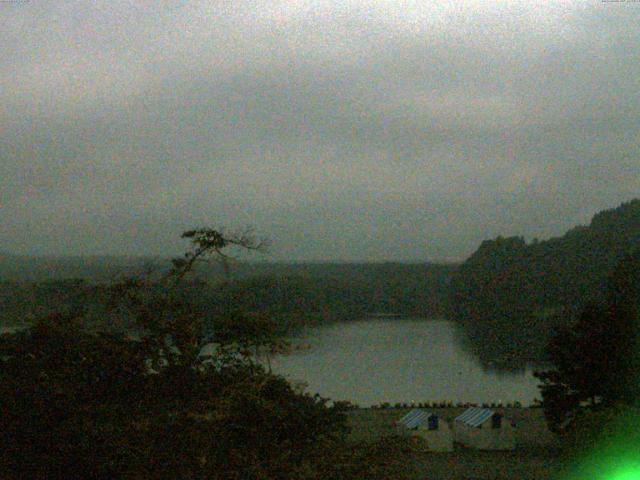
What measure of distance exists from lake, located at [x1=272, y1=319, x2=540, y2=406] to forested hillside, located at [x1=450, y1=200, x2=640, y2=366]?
4.48 metres

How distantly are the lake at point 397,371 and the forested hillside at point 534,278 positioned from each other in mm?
4479

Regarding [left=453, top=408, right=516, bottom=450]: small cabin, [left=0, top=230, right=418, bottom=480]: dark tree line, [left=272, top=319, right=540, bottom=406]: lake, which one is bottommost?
[left=272, top=319, right=540, bottom=406]: lake

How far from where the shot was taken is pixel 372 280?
49.2m

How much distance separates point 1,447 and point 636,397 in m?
8.13

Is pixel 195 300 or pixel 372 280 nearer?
pixel 195 300

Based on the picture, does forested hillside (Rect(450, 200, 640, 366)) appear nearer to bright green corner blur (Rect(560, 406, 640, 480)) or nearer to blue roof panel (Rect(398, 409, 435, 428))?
blue roof panel (Rect(398, 409, 435, 428))

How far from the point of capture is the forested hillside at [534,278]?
33781 millimetres

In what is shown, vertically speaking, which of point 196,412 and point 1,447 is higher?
point 196,412

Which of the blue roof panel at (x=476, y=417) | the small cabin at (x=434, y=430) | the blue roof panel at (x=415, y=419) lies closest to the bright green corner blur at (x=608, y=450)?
the small cabin at (x=434, y=430)

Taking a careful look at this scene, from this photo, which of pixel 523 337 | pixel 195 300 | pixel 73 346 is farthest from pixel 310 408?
pixel 523 337

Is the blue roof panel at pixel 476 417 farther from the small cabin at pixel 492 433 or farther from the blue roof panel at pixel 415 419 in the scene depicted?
the blue roof panel at pixel 415 419

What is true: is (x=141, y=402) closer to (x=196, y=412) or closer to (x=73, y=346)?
(x=196, y=412)

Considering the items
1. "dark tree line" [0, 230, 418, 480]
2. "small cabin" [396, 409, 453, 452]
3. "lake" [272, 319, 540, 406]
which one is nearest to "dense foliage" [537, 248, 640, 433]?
"small cabin" [396, 409, 453, 452]

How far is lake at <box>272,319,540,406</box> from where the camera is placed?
17.3 metres
